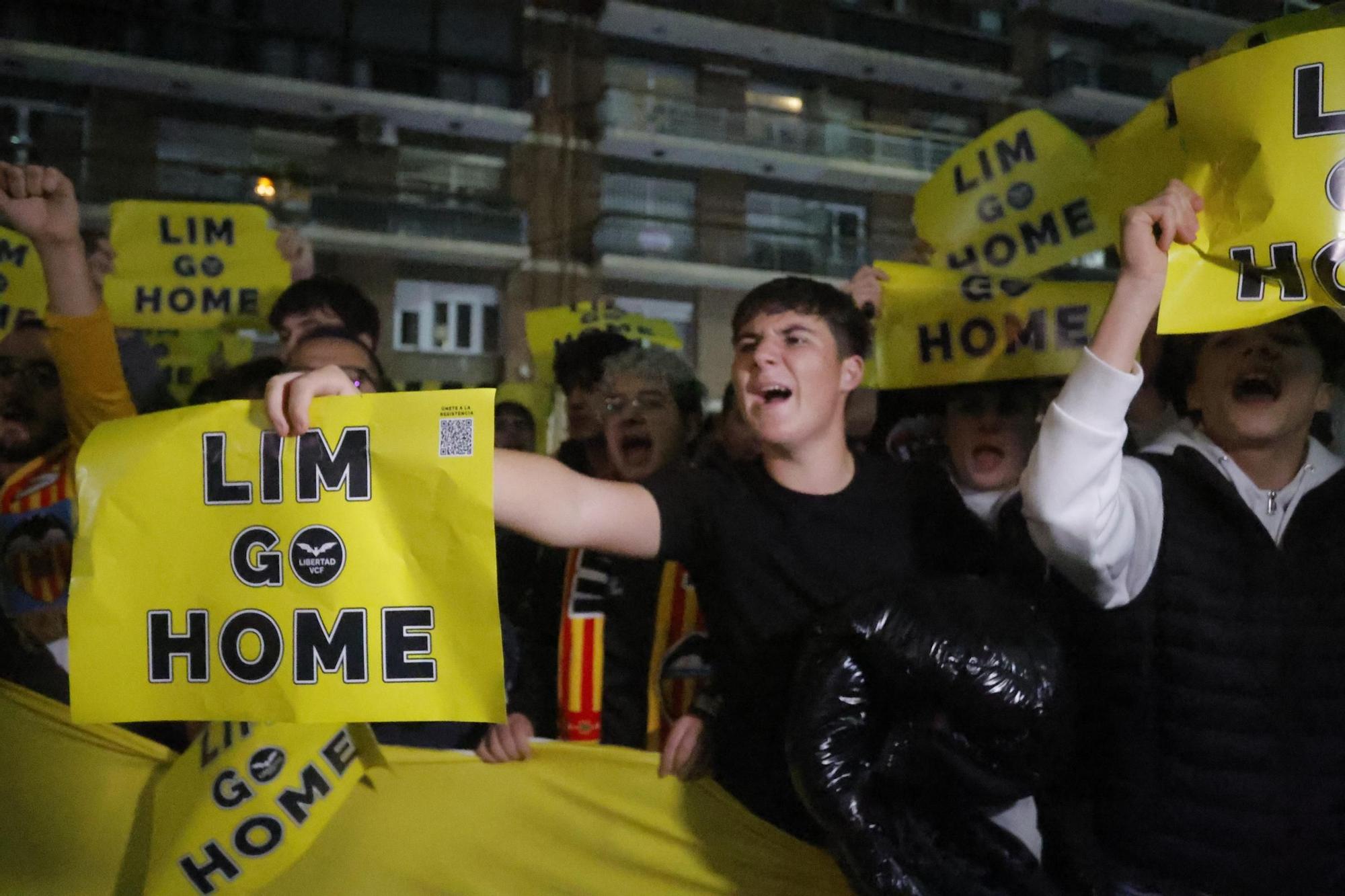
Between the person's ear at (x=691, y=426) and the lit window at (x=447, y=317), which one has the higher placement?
the lit window at (x=447, y=317)

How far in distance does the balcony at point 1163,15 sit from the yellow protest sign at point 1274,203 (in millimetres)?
12753

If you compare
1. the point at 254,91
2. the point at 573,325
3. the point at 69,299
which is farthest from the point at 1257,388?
the point at 254,91

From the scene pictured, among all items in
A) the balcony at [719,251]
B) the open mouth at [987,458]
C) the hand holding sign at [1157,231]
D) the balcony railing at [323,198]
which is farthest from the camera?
the balcony at [719,251]

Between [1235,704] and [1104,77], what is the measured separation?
1333 cm

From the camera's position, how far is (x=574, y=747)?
1740 millimetres

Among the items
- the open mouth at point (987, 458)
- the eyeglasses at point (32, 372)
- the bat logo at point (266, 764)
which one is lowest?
the bat logo at point (266, 764)

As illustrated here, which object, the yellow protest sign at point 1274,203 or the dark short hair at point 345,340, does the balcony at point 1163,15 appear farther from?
the dark short hair at point 345,340

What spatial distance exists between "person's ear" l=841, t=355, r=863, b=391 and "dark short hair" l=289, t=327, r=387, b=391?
852 millimetres

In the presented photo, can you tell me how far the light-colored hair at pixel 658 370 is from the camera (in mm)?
2338

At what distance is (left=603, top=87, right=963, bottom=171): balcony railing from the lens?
12062 mm

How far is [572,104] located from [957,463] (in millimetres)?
11101

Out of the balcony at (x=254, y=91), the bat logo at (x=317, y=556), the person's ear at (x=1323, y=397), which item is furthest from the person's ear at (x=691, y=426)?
the balcony at (x=254, y=91)

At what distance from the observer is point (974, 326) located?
213 cm

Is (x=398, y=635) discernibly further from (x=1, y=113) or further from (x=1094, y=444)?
(x=1, y=113)
